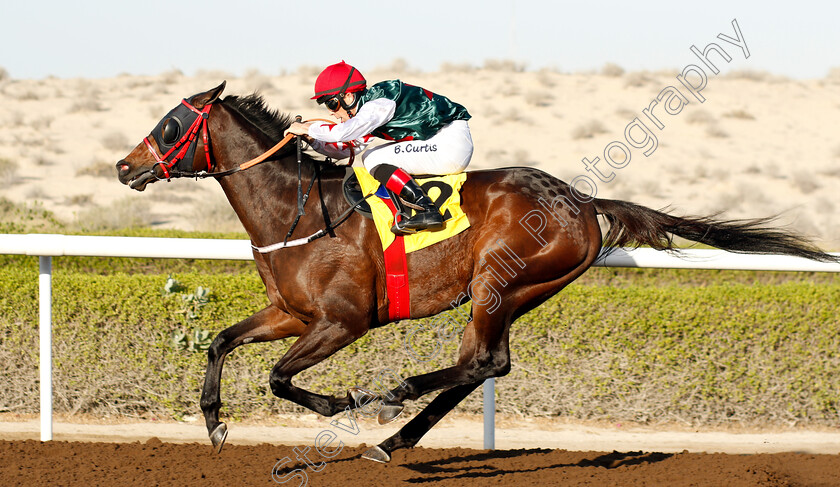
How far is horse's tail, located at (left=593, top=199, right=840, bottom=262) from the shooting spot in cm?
429

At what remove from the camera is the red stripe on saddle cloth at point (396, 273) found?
392cm

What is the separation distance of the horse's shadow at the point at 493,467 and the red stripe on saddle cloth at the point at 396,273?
2.69 ft

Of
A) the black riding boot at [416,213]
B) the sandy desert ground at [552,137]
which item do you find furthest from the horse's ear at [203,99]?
the sandy desert ground at [552,137]

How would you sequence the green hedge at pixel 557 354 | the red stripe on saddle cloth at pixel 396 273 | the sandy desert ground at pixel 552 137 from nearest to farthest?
the red stripe on saddle cloth at pixel 396 273 → the green hedge at pixel 557 354 → the sandy desert ground at pixel 552 137

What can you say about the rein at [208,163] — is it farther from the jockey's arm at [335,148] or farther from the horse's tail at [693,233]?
the horse's tail at [693,233]

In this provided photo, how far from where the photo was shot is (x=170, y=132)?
12.9 ft

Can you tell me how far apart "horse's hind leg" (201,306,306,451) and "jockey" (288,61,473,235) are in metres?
0.70

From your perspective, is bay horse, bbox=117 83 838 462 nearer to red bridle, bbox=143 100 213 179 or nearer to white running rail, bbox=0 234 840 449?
red bridle, bbox=143 100 213 179

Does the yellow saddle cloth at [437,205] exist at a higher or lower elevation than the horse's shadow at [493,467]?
higher

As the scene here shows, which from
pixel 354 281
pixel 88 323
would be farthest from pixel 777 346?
pixel 88 323

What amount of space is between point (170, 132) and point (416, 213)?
1138mm

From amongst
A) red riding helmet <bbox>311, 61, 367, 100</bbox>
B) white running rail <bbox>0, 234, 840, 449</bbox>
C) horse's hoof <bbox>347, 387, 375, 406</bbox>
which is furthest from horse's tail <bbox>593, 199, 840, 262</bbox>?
horse's hoof <bbox>347, 387, 375, 406</bbox>

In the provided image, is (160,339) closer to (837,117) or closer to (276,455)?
(276,455)

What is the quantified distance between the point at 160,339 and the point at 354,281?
1993 millimetres
